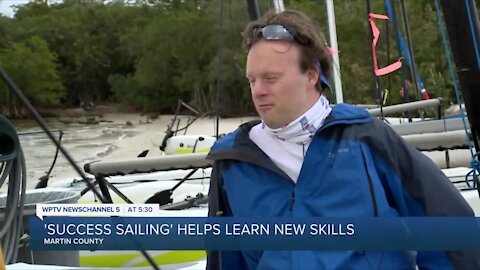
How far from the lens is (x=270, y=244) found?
138 cm

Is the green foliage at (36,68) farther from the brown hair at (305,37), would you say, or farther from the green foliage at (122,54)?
the brown hair at (305,37)

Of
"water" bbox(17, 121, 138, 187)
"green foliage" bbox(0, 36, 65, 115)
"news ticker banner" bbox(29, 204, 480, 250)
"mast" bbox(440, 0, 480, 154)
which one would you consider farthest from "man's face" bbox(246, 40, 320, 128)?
"green foliage" bbox(0, 36, 65, 115)

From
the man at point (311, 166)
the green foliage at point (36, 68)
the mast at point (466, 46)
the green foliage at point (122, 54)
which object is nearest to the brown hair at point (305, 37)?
the man at point (311, 166)

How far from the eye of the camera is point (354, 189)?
1.34 m

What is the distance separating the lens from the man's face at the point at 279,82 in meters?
1.39

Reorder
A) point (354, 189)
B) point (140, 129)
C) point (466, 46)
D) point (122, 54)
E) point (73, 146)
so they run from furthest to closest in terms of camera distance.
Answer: point (122, 54) < point (140, 129) < point (73, 146) < point (466, 46) < point (354, 189)

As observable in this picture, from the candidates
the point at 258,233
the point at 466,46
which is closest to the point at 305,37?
the point at 258,233

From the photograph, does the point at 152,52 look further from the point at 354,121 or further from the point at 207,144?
the point at 354,121

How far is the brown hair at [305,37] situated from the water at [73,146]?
36.2ft

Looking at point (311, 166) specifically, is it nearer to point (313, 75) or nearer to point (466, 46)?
point (313, 75)

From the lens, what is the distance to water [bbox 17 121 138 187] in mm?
18547

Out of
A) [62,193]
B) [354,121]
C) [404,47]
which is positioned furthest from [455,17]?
[404,47]

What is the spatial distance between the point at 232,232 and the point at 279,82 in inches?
13.2

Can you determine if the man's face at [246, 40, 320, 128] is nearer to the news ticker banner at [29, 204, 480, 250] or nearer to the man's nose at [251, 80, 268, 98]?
the man's nose at [251, 80, 268, 98]
